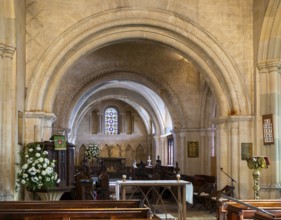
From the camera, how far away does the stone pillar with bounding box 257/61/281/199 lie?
13.3 metres

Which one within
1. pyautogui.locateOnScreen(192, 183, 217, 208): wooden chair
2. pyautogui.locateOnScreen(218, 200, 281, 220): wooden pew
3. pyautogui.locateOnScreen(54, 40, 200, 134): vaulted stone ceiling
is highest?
pyautogui.locateOnScreen(54, 40, 200, 134): vaulted stone ceiling

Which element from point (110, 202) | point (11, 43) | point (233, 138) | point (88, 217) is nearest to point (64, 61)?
point (11, 43)

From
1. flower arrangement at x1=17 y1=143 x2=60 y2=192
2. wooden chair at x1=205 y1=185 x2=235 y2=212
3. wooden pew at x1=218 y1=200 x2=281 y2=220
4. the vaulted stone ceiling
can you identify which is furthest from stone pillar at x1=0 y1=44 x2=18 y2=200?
the vaulted stone ceiling

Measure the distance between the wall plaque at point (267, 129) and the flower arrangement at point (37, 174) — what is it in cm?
558

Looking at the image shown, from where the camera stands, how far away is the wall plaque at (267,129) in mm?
13414

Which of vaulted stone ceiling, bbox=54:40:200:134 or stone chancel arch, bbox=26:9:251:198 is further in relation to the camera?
vaulted stone ceiling, bbox=54:40:200:134

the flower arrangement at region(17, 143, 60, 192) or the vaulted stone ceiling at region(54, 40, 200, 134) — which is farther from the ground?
the vaulted stone ceiling at region(54, 40, 200, 134)

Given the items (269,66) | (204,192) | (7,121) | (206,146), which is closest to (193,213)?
(204,192)

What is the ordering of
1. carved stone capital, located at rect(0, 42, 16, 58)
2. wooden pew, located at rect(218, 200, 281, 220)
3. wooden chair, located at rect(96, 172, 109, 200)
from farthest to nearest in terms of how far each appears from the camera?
wooden chair, located at rect(96, 172, 109, 200) → carved stone capital, located at rect(0, 42, 16, 58) → wooden pew, located at rect(218, 200, 281, 220)

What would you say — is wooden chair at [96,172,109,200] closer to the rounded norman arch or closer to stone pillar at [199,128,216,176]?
the rounded norman arch

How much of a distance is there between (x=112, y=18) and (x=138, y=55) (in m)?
7.15

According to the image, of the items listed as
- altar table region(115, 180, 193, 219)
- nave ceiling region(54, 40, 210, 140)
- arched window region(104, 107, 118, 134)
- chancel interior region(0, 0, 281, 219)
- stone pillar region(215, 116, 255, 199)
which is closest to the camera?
chancel interior region(0, 0, 281, 219)

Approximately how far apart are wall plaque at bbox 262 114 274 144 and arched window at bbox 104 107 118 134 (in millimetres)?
22075

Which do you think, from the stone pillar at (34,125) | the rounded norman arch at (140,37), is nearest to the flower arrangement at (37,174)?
the stone pillar at (34,125)
